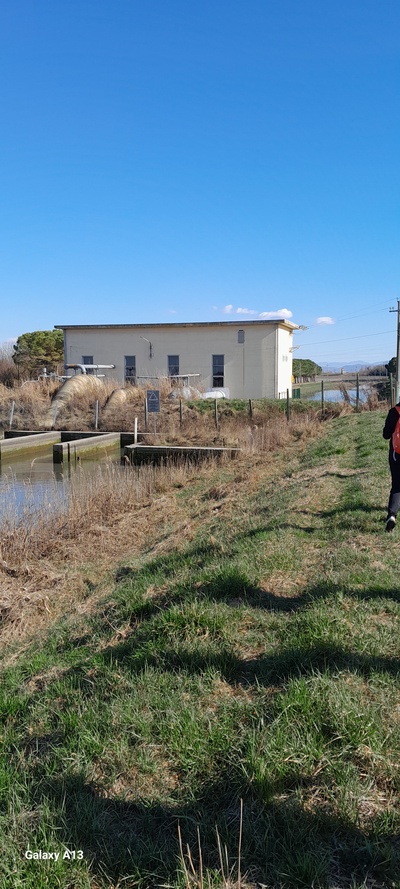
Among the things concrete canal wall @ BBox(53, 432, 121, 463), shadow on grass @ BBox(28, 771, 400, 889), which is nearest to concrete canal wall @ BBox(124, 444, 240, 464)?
concrete canal wall @ BBox(53, 432, 121, 463)

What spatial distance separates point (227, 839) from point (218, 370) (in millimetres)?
37854

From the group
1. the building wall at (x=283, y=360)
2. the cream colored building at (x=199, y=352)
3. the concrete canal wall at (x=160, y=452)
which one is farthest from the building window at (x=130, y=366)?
the concrete canal wall at (x=160, y=452)

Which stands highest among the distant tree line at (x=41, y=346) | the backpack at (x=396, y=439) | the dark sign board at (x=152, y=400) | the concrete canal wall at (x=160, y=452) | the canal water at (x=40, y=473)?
the distant tree line at (x=41, y=346)

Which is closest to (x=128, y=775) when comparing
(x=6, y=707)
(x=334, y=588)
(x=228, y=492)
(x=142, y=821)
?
(x=142, y=821)

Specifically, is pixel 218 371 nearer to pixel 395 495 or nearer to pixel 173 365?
pixel 173 365

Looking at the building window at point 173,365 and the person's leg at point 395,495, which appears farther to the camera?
the building window at point 173,365

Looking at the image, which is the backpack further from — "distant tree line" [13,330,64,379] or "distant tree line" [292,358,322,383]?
"distant tree line" [292,358,322,383]

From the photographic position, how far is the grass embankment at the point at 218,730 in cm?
251

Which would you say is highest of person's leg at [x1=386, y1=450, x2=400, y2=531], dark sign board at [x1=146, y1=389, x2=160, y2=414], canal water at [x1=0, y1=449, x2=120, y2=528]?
dark sign board at [x1=146, y1=389, x2=160, y2=414]

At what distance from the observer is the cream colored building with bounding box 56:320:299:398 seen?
38625 millimetres

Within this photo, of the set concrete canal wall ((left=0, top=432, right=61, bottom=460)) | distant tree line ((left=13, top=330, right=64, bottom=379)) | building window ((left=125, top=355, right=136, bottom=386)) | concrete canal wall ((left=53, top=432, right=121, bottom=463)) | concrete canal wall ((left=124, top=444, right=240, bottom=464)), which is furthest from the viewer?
distant tree line ((left=13, top=330, right=64, bottom=379))

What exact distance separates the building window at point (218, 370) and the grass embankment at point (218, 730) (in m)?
33.9

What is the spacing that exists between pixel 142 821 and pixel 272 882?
0.65m

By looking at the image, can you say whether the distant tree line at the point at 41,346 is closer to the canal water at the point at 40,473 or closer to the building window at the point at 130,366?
the building window at the point at 130,366
